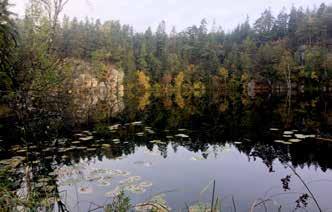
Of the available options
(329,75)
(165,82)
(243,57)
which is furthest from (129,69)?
(329,75)

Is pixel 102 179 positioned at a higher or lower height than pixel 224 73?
lower

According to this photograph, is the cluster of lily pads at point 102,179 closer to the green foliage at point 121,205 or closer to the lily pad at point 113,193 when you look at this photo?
the lily pad at point 113,193

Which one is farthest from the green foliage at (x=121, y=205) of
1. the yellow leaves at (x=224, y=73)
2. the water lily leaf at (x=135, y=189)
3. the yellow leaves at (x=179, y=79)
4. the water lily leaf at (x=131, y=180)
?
the yellow leaves at (x=224, y=73)

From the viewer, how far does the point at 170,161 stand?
1026 cm

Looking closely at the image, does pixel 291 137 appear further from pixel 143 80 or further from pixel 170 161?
pixel 143 80

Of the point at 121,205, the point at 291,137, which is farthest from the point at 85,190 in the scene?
the point at 291,137

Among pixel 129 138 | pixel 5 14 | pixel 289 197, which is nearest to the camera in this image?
pixel 5 14

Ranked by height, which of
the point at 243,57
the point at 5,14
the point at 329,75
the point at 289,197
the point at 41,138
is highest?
the point at 243,57

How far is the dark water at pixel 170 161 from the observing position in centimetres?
694

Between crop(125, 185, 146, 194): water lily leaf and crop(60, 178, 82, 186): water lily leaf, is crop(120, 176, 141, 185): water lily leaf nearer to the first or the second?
crop(125, 185, 146, 194): water lily leaf

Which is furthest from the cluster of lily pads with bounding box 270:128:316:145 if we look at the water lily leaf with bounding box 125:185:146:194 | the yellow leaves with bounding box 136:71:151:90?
the yellow leaves with bounding box 136:71:151:90

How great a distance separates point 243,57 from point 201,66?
10.8 meters

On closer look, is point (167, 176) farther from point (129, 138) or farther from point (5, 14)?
point (5, 14)

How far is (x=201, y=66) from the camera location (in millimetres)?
67500
